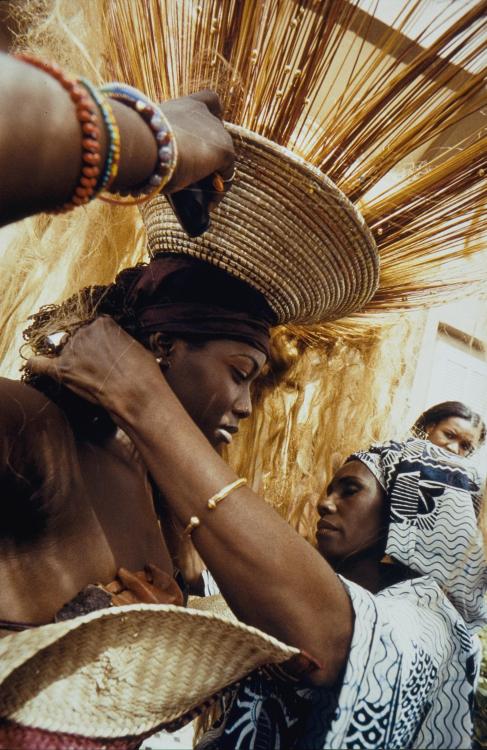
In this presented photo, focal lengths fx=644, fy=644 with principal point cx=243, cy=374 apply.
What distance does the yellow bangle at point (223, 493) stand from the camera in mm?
1057

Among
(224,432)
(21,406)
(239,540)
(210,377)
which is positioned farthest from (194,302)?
(239,540)

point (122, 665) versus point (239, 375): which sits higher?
point (239, 375)

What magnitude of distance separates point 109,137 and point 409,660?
36.2 inches

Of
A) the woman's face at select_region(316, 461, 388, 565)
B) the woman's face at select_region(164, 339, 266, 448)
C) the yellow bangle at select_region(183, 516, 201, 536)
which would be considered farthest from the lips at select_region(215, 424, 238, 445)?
the woman's face at select_region(316, 461, 388, 565)

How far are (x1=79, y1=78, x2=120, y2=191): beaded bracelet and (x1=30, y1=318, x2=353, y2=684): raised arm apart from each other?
482mm

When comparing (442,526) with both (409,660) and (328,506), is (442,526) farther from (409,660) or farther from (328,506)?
(328,506)

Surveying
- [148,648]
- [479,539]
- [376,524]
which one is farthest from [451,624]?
[148,648]

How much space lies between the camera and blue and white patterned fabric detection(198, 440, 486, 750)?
981mm

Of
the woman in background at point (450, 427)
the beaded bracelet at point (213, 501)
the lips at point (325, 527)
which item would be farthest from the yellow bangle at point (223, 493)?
the woman in background at point (450, 427)

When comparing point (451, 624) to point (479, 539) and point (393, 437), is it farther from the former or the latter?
point (393, 437)

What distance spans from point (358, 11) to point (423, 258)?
568mm

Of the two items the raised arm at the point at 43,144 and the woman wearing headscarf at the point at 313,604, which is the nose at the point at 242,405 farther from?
the raised arm at the point at 43,144

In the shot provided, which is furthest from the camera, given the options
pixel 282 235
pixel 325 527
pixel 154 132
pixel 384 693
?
pixel 325 527

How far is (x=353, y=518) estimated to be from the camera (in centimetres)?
164
